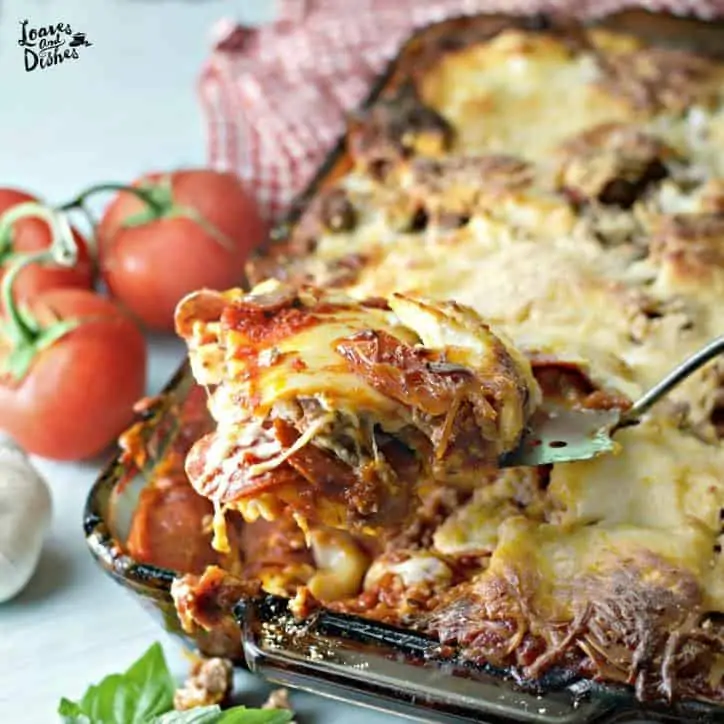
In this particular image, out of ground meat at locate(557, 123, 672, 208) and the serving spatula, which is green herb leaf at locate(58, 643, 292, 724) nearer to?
the serving spatula

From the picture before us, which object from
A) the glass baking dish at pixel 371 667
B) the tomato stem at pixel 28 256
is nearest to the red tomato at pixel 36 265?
the tomato stem at pixel 28 256

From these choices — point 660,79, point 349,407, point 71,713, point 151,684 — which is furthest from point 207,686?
point 660,79

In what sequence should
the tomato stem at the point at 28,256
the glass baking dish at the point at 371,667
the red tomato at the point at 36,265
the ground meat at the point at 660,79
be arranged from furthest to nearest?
1. the ground meat at the point at 660,79
2. the red tomato at the point at 36,265
3. the tomato stem at the point at 28,256
4. the glass baking dish at the point at 371,667

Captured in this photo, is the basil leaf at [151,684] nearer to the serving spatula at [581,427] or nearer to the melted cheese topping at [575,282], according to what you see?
the melted cheese topping at [575,282]

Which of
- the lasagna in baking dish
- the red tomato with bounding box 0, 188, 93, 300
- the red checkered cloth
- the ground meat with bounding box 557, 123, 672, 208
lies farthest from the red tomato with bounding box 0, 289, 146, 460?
the ground meat with bounding box 557, 123, 672, 208

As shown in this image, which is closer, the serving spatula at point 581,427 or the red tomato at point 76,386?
the serving spatula at point 581,427

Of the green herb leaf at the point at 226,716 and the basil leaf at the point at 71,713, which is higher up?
the green herb leaf at the point at 226,716
